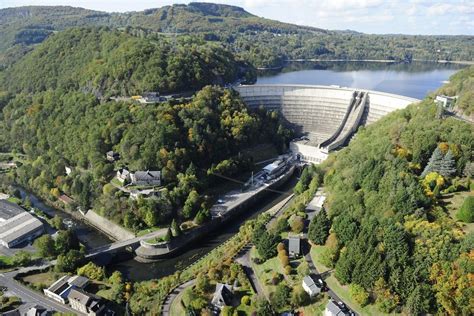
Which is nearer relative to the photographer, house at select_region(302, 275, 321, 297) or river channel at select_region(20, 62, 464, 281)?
house at select_region(302, 275, 321, 297)

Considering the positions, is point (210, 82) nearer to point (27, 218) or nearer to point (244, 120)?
point (244, 120)

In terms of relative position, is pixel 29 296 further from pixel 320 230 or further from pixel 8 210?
pixel 320 230

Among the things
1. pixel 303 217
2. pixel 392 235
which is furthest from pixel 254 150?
pixel 392 235

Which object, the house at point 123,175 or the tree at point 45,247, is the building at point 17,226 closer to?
the tree at point 45,247

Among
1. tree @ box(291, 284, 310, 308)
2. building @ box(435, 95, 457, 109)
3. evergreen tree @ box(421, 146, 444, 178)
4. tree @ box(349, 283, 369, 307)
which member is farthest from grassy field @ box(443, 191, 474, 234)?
building @ box(435, 95, 457, 109)

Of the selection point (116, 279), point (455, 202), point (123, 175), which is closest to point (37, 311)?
point (116, 279)

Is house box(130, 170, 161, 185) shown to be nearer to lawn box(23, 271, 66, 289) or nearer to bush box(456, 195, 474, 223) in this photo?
lawn box(23, 271, 66, 289)
